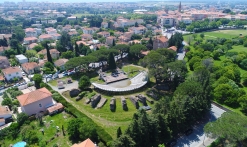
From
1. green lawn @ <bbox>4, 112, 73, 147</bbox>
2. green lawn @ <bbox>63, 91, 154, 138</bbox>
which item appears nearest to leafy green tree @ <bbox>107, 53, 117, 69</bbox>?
green lawn @ <bbox>63, 91, 154, 138</bbox>

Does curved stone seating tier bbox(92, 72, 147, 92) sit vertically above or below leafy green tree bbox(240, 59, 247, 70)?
below

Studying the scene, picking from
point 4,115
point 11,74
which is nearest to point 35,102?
point 4,115

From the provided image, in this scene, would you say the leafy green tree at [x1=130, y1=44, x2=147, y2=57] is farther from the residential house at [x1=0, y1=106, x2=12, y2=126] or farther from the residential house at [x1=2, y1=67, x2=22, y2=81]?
the residential house at [x1=0, y1=106, x2=12, y2=126]

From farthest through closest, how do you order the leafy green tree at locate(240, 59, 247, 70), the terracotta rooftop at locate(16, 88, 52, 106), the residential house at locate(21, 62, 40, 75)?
the leafy green tree at locate(240, 59, 247, 70) < the residential house at locate(21, 62, 40, 75) < the terracotta rooftop at locate(16, 88, 52, 106)

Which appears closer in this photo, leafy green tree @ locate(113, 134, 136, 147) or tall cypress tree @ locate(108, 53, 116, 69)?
leafy green tree @ locate(113, 134, 136, 147)

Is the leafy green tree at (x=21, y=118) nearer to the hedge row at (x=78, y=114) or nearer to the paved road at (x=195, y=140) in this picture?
the hedge row at (x=78, y=114)

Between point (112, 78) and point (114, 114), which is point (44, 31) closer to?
point (112, 78)
